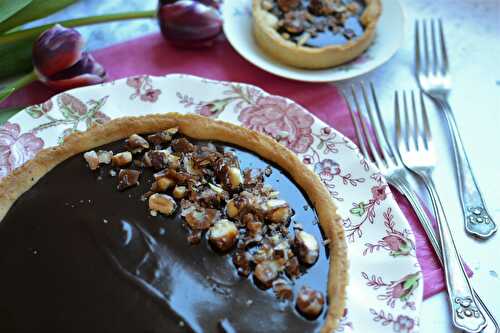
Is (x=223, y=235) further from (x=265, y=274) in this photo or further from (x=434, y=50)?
(x=434, y=50)

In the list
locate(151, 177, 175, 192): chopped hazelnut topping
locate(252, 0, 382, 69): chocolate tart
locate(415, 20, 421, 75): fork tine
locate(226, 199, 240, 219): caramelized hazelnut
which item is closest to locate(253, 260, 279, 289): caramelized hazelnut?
locate(226, 199, 240, 219): caramelized hazelnut

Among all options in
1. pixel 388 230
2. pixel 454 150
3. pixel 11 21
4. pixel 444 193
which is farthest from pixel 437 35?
pixel 11 21

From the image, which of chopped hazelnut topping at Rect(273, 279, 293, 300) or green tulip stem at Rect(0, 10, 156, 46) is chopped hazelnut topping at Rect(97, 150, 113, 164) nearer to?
chopped hazelnut topping at Rect(273, 279, 293, 300)

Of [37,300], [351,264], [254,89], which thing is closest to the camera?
[37,300]

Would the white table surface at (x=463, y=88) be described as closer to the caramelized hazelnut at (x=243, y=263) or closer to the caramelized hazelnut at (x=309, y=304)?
the caramelized hazelnut at (x=309, y=304)

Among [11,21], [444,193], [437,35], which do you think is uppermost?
[11,21]

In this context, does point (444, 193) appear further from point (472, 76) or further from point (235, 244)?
point (235, 244)
